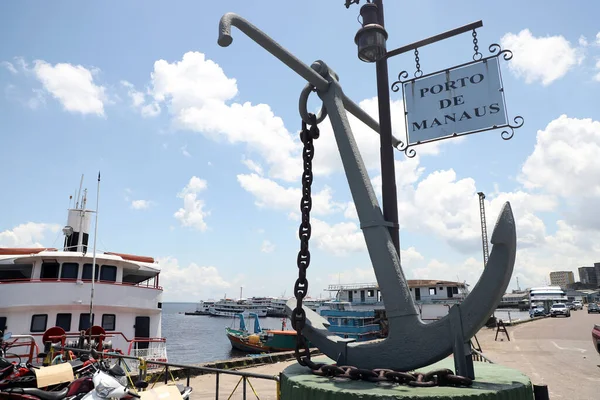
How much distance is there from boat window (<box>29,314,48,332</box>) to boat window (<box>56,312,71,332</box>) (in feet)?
1.27

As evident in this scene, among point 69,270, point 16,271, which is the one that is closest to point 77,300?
point 69,270

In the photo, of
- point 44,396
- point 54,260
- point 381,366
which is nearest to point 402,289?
point 381,366

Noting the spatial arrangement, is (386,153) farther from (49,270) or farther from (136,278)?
(136,278)

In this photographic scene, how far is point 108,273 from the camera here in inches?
671

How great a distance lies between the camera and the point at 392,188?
3889mm

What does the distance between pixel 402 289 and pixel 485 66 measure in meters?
2.68

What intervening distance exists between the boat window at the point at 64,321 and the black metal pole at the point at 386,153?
15680mm

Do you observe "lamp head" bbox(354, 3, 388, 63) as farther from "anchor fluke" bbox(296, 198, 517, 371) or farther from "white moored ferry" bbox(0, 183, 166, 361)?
"white moored ferry" bbox(0, 183, 166, 361)

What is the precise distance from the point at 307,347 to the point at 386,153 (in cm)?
203

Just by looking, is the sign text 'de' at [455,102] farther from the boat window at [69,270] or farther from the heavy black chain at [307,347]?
the boat window at [69,270]

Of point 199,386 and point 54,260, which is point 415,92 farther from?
point 54,260

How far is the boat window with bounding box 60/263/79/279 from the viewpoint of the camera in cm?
1584

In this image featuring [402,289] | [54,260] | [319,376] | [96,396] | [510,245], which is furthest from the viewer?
[54,260]

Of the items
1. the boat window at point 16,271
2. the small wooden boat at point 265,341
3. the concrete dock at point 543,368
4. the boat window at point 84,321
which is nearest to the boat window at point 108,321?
the boat window at point 84,321
